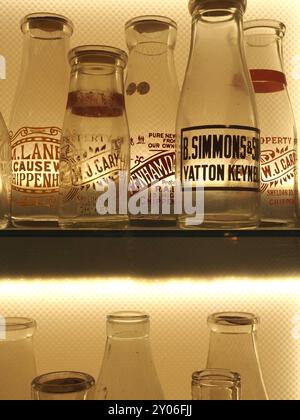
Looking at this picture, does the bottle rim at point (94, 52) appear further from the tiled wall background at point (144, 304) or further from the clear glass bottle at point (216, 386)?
the clear glass bottle at point (216, 386)

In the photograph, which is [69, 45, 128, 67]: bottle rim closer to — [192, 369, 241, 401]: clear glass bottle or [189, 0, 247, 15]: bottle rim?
[189, 0, 247, 15]: bottle rim

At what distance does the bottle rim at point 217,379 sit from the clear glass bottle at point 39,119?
0.83ft

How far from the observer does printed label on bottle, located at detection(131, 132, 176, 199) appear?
698 millimetres

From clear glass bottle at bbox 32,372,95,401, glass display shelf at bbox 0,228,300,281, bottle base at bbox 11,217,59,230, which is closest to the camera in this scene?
clear glass bottle at bbox 32,372,95,401

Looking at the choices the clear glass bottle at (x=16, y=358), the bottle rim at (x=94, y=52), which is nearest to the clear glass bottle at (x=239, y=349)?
the clear glass bottle at (x=16, y=358)

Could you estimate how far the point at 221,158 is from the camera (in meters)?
0.63

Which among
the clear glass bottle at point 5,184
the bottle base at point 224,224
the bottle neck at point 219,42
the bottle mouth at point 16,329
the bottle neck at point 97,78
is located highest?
the bottle neck at point 219,42

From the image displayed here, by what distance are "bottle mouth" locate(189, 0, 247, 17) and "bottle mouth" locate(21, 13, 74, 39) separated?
7.1 inches

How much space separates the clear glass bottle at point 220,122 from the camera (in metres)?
0.63

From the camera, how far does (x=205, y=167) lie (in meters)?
0.63

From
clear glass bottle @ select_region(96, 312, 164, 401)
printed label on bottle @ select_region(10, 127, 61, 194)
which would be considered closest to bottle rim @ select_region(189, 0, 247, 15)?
printed label on bottle @ select_region(10, 127, 61, 194)

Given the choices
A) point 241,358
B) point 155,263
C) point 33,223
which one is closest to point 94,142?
point 33,223

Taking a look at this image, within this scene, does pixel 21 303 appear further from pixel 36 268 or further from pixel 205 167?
pixel 205 167

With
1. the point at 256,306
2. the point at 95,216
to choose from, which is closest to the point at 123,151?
the point at 95,216
